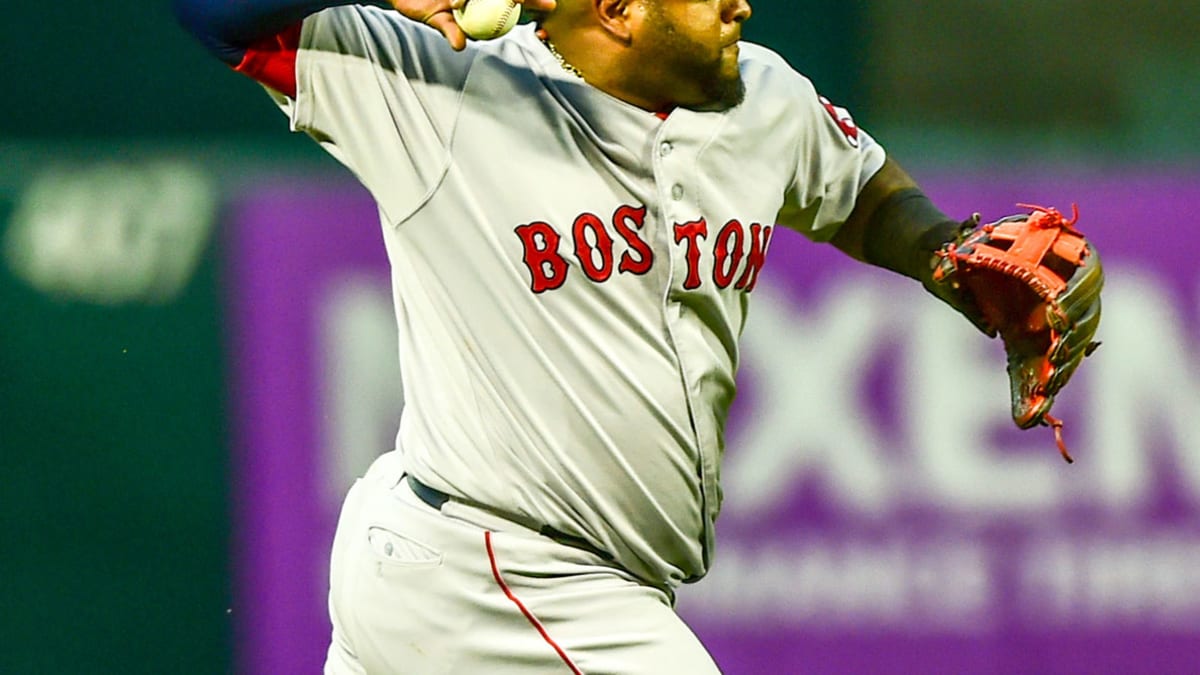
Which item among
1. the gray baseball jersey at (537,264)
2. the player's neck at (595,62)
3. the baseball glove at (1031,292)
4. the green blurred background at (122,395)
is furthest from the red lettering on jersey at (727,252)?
the green blurred background at (122,395)

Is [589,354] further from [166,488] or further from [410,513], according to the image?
A: [166,488]

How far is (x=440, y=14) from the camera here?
7.76ft

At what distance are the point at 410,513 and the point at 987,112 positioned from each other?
2547 mm

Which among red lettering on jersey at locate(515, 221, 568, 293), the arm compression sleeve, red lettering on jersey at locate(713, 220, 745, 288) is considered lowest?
red lettering on jersey at locate(515, 221, 568, 293)

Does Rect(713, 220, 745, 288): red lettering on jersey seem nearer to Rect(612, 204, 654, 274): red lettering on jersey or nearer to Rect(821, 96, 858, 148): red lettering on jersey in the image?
Rect(612, 204, 654, 274): red lettering on jersey

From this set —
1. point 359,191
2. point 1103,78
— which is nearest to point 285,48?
point 359,191

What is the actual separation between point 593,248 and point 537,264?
0.08m

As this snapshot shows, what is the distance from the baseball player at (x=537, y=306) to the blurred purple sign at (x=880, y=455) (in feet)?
5.04

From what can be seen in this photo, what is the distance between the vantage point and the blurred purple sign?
13.8 ft

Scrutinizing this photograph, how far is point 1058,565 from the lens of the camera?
4266mm

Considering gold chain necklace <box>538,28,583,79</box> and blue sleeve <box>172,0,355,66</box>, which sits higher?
gold chain necklace <box>538,28,583,79</box>

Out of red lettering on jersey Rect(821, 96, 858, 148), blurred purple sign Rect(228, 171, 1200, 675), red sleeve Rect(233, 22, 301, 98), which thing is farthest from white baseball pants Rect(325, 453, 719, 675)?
blurred purple sign Rect(228, 171, 1200, 675)

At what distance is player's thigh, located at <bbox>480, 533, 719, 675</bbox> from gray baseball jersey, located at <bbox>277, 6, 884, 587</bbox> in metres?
0.05

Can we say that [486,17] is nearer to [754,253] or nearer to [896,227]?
[754,253]
